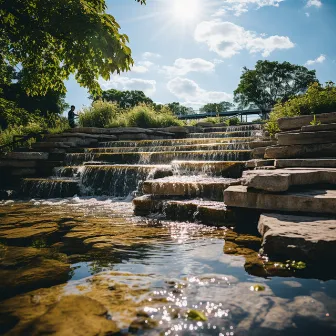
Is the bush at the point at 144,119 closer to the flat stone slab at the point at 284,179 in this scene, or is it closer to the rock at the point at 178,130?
the rock at the point at 178,130

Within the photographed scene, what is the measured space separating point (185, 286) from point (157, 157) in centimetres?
676

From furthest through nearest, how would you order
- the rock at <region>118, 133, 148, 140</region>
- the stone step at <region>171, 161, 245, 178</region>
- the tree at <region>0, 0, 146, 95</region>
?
the rock at <region>118, 133, 148, 140</region>
the stone step at <region>171, 161, 245, 178</region>
the tree at <region>0, 0, 146, 95</region>

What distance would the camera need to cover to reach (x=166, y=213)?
493cm

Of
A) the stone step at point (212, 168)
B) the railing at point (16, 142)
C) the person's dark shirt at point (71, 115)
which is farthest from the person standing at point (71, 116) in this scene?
the stone step at point (212, 168)

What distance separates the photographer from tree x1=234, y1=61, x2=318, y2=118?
47.2m

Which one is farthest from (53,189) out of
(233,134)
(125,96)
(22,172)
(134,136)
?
(125,96)

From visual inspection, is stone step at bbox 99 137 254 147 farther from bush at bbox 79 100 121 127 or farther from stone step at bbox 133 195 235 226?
stone step at bbox 133 195 235 226

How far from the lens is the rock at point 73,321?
157 centimetres

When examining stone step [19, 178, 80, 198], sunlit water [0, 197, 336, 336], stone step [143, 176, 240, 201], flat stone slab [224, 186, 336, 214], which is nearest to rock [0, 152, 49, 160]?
stone step [19, 178, 80, 198]

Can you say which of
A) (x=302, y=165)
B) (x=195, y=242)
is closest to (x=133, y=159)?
(x=302, y=165)

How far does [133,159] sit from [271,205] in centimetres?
622

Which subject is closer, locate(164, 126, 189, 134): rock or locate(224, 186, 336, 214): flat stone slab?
locate(224, 186, 336, 214): flat stone slab

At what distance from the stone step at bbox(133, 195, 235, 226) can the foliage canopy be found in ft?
153

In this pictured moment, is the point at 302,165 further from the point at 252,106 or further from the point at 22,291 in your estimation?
the point at 252,106
